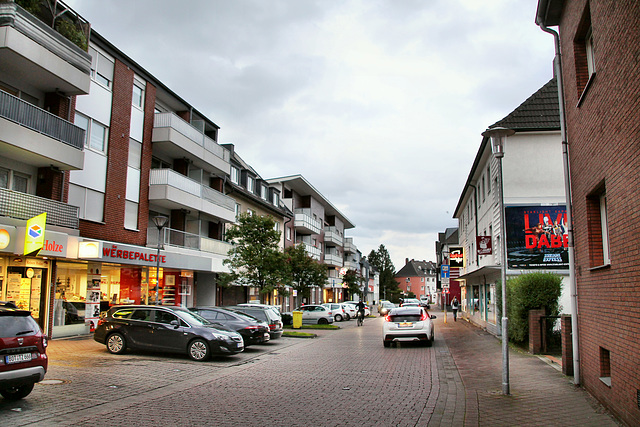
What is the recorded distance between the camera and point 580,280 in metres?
9.72

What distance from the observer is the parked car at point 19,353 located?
788 cm

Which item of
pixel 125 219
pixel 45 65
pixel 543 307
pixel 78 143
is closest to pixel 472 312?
pixel 543 307

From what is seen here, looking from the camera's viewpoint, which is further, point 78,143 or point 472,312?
Answer: point 472,312

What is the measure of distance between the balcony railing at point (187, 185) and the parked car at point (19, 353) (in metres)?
16.8

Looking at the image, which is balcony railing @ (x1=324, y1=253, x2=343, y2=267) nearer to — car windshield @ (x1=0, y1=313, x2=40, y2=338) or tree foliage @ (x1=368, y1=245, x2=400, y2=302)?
car windshield @ (x1=0, y1=313, x2=40, y2=338)

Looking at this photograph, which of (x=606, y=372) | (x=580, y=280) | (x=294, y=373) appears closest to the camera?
(x=606, y=372)

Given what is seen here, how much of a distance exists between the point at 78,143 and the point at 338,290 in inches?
2212

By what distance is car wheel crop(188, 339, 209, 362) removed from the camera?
48.0ft

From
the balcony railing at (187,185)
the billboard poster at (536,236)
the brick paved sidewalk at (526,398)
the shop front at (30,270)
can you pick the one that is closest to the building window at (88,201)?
the shop front at (30,270)

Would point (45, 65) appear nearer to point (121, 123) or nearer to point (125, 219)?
point (121, 123)

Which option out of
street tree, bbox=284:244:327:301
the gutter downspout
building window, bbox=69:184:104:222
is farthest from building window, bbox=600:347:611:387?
street tree, bbox=284:244:327:301

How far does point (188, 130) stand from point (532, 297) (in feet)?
61.7

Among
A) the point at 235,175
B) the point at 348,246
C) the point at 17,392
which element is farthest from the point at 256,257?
the point at 348,246

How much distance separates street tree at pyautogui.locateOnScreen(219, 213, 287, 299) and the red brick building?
19492 millimetres
